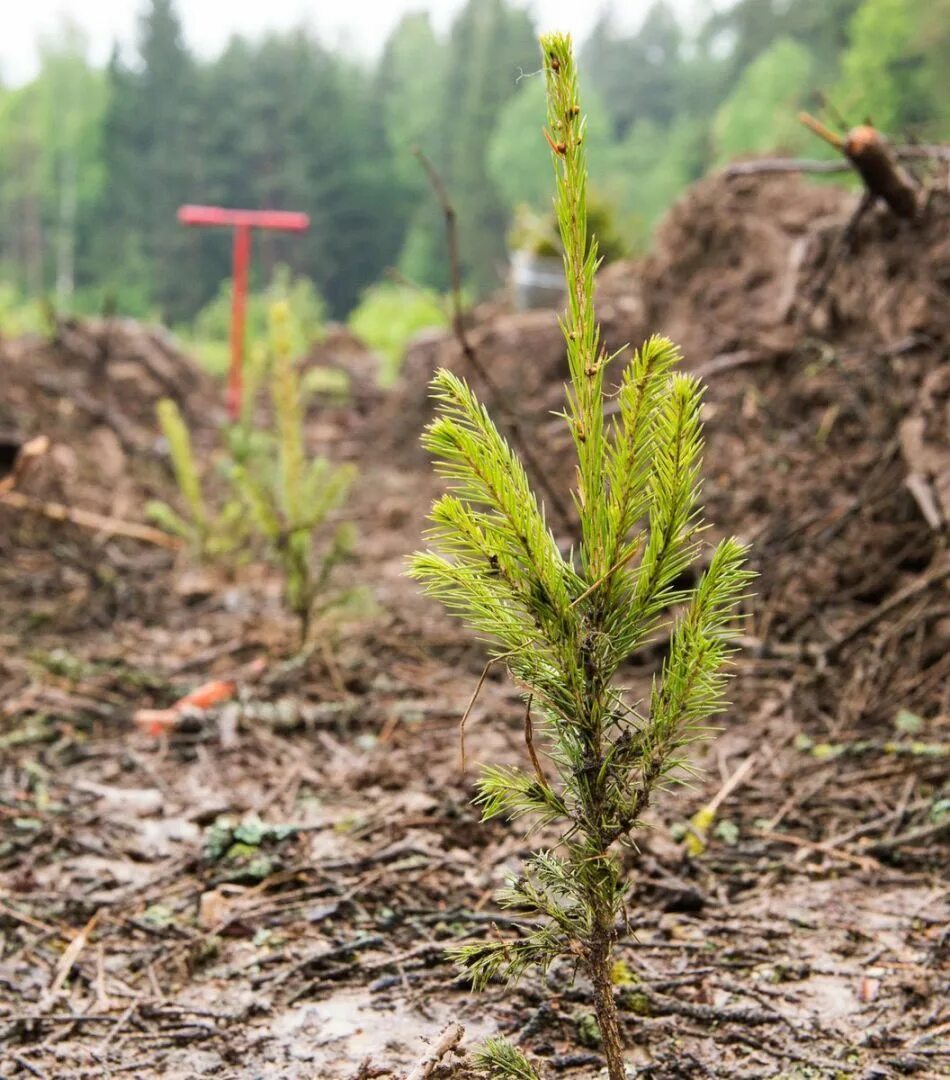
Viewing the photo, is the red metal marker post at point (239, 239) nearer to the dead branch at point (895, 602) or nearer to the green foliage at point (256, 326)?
the green foliage at point (256, 326)

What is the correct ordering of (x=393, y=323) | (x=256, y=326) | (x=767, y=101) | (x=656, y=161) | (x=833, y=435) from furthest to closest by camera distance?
(x=256, y=326)
(x=656, y=161)
(x=393, y=323)
(x=767, y=101)
(x=833, y=435)

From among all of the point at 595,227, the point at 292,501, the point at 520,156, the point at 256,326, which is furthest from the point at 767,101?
the point at 256,326

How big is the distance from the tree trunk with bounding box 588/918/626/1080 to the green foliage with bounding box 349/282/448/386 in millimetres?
10198

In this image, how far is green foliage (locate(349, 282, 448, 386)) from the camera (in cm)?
1341

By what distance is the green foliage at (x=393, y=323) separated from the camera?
44.0 ft

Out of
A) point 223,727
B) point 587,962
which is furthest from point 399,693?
point 587,962

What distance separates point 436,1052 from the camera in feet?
4.61

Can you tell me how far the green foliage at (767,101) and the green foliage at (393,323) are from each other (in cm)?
364

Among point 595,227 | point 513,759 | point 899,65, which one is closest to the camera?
point 513,759

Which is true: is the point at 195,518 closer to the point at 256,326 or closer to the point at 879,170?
the point at 879,170

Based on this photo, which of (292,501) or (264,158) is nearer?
(292,501)

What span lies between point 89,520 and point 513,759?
386cm

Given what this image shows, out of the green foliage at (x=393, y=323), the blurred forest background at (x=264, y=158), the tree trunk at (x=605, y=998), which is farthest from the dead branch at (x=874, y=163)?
the blurred forest background at (x=264, y=158)

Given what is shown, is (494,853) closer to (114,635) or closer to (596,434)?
(596,434)
